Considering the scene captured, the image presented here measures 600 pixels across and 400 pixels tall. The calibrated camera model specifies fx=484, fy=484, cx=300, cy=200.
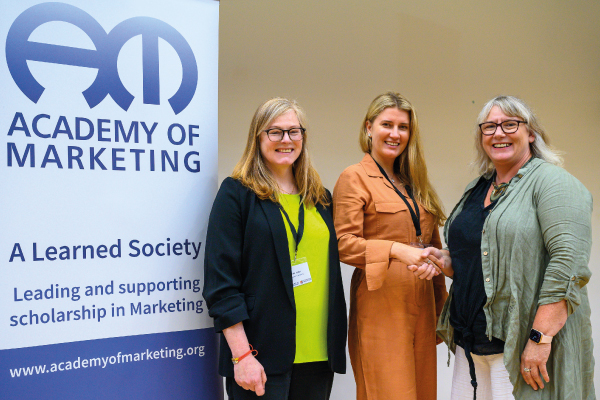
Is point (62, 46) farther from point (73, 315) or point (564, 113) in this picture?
point (564, 113)

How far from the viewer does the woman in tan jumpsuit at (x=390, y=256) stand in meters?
2.06

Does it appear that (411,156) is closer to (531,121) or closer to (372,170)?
(372,170)

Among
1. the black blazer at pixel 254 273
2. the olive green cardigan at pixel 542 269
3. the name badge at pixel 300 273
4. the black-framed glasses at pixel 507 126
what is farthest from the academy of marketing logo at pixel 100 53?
the olive green cardigan at pixel 542 269

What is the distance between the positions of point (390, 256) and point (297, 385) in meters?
0.64

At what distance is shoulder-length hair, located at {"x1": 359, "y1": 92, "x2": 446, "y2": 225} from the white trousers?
67cm

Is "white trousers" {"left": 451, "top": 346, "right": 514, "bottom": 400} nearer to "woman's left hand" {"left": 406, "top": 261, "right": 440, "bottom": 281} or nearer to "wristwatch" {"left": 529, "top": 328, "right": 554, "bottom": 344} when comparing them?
"wristwatch" {"left": 529, "top": 328, "right": 554, "bottom": 344}

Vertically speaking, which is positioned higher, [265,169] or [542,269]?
[265,169]

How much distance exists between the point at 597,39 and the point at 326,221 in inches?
162

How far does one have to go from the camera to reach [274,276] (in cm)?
182

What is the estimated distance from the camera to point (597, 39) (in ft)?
15.2

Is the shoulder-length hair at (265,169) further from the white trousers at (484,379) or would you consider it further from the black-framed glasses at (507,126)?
the white trousers at (484,379)

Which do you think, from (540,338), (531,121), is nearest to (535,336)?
(540,338)

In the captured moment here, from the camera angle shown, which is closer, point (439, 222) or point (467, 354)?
point (467, 354)

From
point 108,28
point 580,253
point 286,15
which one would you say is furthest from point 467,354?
point 286,15
